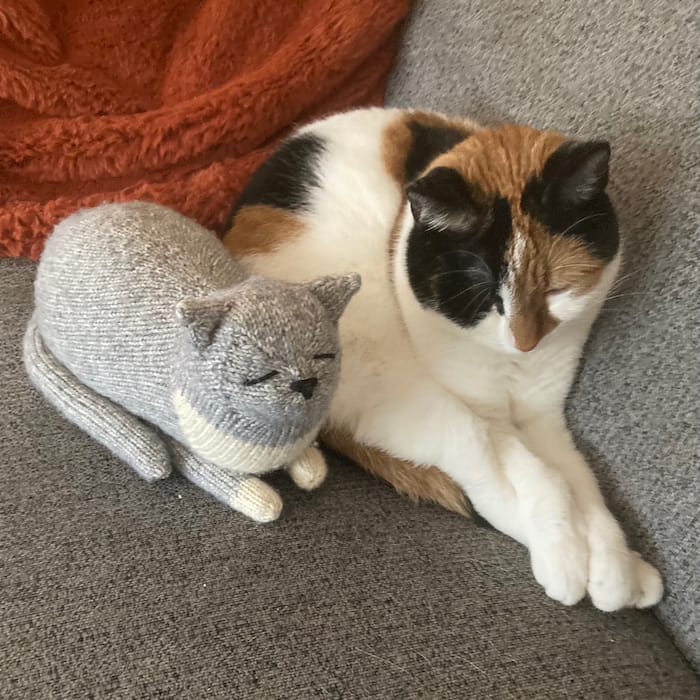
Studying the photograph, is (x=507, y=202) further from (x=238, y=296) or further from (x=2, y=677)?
(x=2, y=677)

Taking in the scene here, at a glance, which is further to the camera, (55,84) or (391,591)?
(55,84)

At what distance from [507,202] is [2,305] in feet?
2.33

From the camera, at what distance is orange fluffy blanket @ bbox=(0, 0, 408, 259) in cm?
117

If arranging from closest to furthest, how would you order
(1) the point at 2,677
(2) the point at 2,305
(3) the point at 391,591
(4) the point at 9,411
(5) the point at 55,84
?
(1) the point at 2,677, (3) the point at 391,591, (4) the point at 9,411, (2) the point at 2,305, (5) the point at 55,84

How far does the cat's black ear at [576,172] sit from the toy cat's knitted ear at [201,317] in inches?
15.2

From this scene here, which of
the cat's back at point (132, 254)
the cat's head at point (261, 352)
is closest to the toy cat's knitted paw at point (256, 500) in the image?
A: the cat's head at point (261, 352)

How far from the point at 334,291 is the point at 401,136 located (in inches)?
18.5

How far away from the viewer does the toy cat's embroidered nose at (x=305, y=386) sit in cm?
67

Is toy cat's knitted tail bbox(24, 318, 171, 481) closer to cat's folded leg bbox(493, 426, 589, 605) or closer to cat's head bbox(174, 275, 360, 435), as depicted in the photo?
cat's head bbox(174, 275, 360, 435)

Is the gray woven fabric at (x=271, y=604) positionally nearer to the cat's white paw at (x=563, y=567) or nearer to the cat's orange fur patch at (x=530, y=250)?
the cat's white paw at (x=563, y=567)

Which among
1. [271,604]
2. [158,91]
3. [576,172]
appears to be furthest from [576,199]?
[158,91]

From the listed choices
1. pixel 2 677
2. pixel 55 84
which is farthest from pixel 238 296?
pixel 55 84

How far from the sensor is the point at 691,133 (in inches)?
33.6

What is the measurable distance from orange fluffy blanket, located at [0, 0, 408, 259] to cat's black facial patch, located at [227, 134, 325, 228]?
0.12 m
